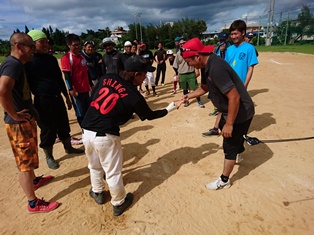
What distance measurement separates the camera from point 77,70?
4586mm

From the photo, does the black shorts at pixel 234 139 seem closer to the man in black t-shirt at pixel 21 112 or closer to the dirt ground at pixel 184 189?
the dirt ground at pixel 184 189

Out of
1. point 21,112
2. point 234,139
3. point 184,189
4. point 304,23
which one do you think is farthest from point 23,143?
point 304,23

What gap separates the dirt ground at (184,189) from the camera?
259cm

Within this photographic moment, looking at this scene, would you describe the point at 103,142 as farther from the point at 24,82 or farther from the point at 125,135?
the point at 125,135

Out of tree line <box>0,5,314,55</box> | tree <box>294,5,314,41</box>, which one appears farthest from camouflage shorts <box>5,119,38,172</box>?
tree <box>294,5,314,41</box>

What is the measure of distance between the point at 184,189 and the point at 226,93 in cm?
159

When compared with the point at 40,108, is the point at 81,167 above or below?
below

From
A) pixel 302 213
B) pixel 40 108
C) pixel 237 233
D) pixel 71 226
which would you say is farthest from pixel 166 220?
pixel 40 108

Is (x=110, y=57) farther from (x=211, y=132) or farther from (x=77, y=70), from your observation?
(x=211, y=132)

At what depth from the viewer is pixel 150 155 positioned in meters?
4.27

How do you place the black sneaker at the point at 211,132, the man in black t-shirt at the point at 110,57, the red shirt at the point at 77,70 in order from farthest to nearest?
1. the man in black t-shirt at the point at 110,57
2. the black sneaker at the point at 211,132
3. the red shirt at the point at 77,70

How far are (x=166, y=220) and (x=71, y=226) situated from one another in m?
1.18

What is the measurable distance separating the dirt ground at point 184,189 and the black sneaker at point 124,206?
0.07 metres

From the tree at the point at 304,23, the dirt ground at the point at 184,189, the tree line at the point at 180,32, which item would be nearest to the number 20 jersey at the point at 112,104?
the dirt ground at the point at 184,189
